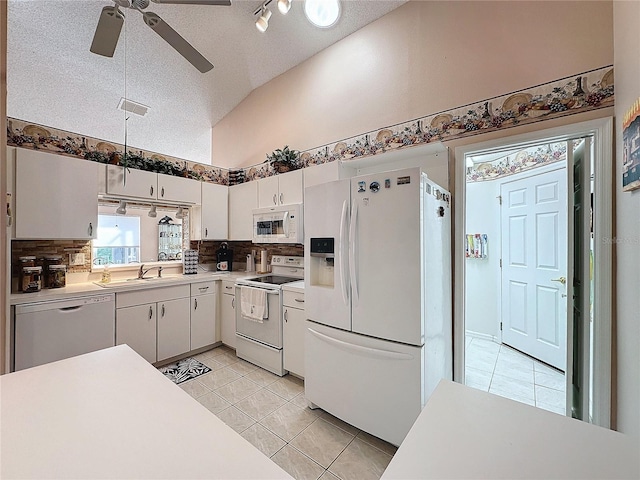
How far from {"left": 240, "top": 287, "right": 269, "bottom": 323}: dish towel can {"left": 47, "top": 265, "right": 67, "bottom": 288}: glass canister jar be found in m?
1.61

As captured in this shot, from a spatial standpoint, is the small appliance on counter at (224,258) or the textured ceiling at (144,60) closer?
the textured ceiling at (144,60)

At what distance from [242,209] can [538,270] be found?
3564 mm

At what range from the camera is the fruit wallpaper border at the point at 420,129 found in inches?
71.2

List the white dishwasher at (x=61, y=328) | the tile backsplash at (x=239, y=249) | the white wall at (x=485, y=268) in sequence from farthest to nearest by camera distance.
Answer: the white wall at (x=485, y=268), the tile backsplash at (x=239, y=249), the white dishwasher at (x=61, y=328)

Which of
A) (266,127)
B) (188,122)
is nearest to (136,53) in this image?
(188,122)

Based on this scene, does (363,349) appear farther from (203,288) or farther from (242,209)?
(242,209)

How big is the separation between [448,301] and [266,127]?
311 cm

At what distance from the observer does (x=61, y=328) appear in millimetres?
2277

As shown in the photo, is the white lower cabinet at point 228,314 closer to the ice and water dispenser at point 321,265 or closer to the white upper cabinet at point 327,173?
the ice and water dispenser at point 321,265

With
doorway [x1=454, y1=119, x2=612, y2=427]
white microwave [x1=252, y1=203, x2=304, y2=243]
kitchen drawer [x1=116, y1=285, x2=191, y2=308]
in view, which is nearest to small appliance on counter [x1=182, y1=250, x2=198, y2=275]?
kitchen drawer [x1=116, y1=285, x2=191, y2=308]

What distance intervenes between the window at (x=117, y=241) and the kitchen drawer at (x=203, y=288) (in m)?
0.80

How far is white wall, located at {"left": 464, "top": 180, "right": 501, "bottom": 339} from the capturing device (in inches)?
144

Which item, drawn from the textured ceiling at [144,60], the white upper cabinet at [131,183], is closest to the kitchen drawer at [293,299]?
the white upper cabinet at [131,183]

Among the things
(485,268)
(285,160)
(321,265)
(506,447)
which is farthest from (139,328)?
(485,268)
